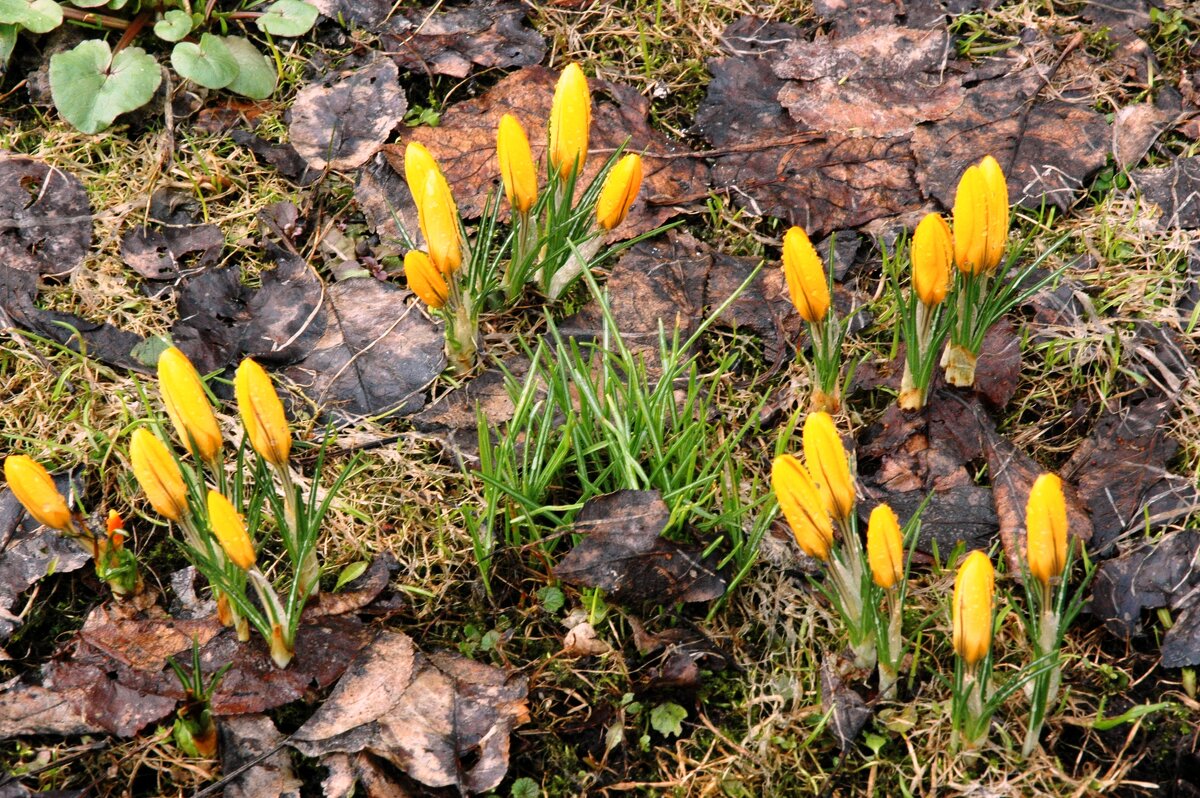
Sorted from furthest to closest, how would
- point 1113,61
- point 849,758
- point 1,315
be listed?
point 1113,61 → point 1,315 → point 849,758

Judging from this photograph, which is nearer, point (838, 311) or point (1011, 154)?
point (838, 311)

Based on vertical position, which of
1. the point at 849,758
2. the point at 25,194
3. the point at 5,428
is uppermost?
the point at 25,194

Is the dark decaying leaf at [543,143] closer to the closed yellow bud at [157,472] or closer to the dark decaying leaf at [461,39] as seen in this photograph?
the dark decaying leaf at [461,39]

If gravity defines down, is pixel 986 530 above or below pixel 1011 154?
below

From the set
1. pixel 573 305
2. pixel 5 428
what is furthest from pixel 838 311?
pixel 5 428

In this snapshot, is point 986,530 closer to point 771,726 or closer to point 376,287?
point 771,726

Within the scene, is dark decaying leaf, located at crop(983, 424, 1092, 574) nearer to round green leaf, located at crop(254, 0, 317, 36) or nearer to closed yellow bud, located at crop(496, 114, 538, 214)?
closed yellow bud, located at crop(496, 114, 538, 214)

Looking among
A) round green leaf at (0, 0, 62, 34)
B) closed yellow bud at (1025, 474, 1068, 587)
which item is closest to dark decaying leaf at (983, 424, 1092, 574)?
closed yellow bud at (1025, 474, 1068, 587)
